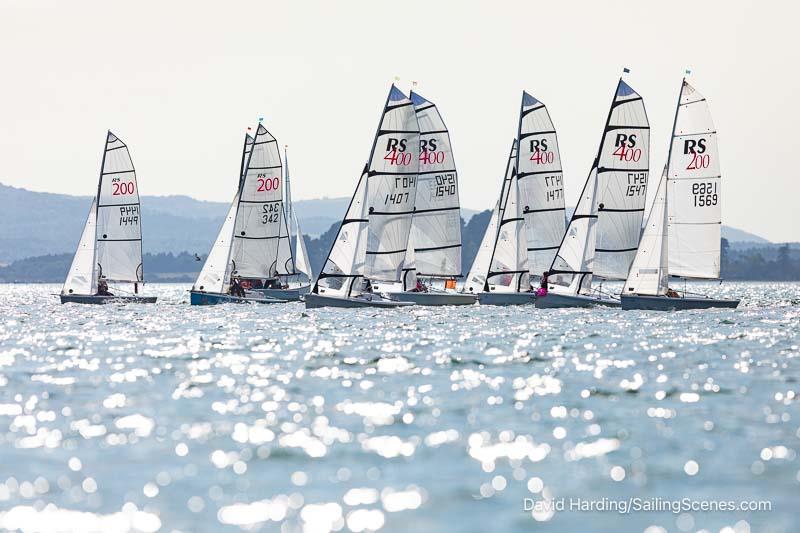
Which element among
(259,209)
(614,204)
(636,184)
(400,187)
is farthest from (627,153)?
(259,209)

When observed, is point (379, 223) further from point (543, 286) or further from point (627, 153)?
point (627, 153)

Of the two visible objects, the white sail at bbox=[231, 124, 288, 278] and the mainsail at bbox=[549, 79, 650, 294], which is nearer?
the mainsail at bbox=[549, 79, 650, 294]

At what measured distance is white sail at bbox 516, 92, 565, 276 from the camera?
77.0 m

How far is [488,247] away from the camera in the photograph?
7862 centimetres

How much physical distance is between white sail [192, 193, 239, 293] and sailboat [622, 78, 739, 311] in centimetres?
2467

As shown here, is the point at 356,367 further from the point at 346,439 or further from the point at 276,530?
the point at 276,530

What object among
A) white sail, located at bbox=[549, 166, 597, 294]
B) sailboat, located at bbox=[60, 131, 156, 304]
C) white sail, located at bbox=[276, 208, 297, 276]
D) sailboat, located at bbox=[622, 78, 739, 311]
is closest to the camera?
sailboat, located at bbox=[622, 78, 739, 311]

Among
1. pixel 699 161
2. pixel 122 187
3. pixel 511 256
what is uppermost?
pixel 699 161

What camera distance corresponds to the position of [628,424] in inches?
842

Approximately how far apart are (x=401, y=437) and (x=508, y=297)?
56.1 metres

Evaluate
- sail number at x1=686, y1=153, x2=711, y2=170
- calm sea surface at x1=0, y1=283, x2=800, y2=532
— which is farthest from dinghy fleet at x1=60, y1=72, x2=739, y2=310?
calm sea surface at x1=0, y1=283, x2=800, y2=532

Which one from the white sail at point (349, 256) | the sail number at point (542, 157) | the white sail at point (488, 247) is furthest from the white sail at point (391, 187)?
the sail number at point (542, 157)

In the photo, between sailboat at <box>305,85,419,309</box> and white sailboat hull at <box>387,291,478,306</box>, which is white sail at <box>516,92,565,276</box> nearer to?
white sailboat hull at <box>387,291,478,306</box>

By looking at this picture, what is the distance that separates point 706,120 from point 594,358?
117 ft
